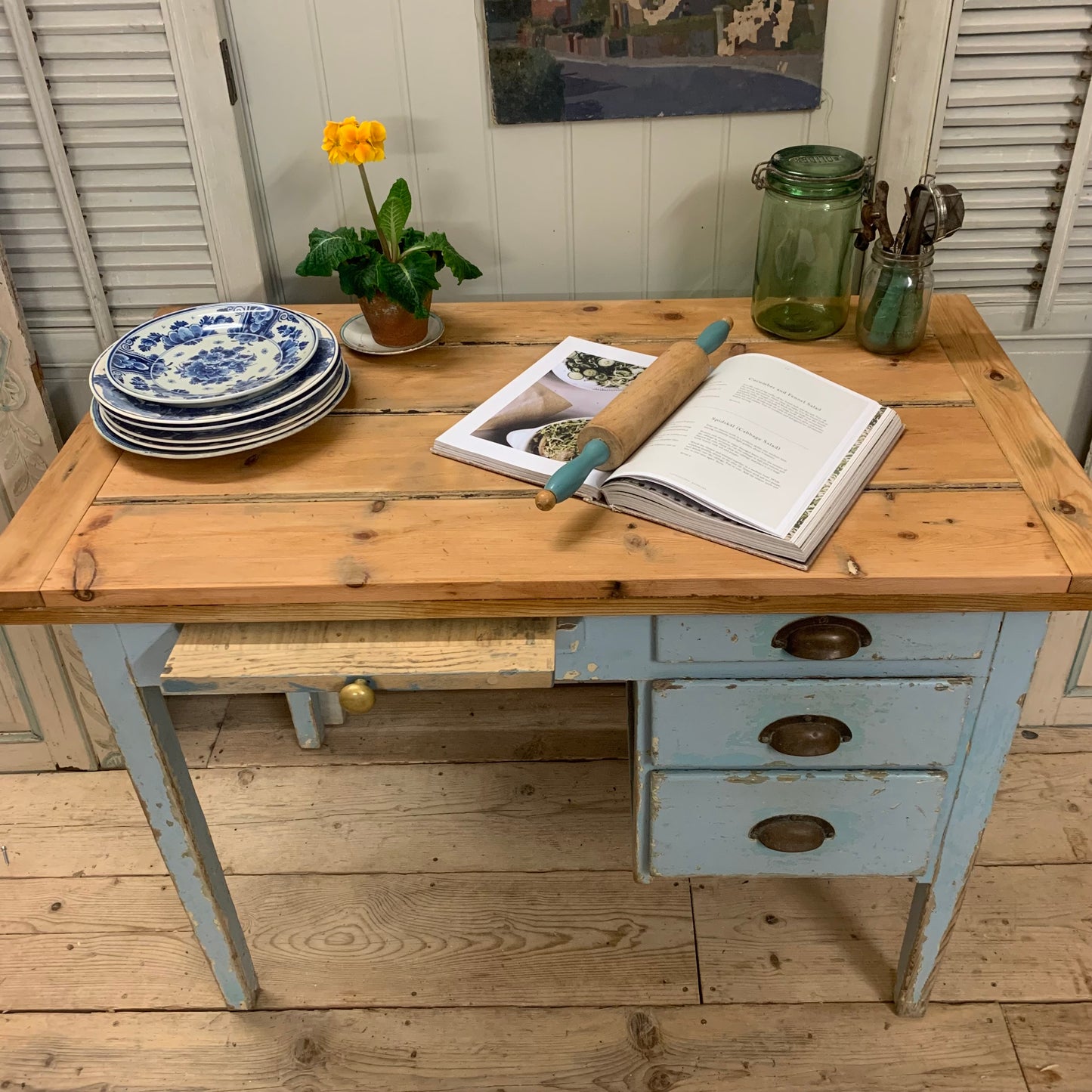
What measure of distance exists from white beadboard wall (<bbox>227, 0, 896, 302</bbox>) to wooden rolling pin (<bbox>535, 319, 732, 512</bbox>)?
366 millimetres

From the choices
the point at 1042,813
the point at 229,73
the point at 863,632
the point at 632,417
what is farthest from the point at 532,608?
the point at 1042,813

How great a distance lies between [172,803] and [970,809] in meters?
0.94

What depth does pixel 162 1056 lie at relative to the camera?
4.71 feet

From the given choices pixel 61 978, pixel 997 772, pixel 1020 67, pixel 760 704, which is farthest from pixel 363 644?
pixel 1020 67

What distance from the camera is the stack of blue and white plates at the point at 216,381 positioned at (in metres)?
1.14

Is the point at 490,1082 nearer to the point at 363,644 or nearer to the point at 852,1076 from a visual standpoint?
the point at 852,1076

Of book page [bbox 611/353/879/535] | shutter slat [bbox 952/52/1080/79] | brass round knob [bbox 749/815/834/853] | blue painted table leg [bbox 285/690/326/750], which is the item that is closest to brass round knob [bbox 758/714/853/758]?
brass round knob [bbox 749/815/834/853]

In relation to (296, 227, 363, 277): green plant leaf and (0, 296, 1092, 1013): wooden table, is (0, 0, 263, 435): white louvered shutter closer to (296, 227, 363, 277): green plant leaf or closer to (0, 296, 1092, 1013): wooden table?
(296, 227, 363, 277): green plant leaf

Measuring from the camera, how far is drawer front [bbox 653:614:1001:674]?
103 centimetres

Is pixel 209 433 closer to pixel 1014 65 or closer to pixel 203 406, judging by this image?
pixel 203 406

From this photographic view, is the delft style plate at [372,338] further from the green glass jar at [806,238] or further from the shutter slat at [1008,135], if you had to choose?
the shutter slat at [1008,135]

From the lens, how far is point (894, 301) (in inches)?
49.0

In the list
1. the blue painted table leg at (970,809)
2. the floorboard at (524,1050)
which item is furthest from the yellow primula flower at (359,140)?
the floorboard at (524,1050)

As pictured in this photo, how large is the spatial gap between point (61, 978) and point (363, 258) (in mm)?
1148
